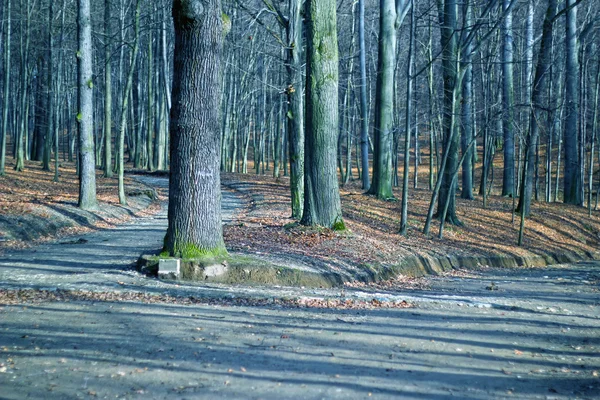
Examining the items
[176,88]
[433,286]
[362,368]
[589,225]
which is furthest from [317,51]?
[589,225]

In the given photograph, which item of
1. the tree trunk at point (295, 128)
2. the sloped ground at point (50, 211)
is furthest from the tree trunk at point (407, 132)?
the sloped ground at point (50, 211)

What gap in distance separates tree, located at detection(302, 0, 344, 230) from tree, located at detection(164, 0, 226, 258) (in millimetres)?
4062

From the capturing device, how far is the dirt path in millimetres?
5332

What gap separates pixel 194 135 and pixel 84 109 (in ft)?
30.3

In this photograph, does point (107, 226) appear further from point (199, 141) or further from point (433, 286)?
point (433, 286)

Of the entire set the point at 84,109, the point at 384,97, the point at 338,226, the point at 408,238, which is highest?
the point at 384,97

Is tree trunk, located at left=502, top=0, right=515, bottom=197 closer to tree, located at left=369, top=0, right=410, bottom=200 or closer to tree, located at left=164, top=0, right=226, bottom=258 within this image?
tree, located at left=369, top=0, right=410, bottom=200

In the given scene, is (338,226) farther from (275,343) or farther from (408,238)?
(275,343)

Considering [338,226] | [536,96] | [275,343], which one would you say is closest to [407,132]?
[338,226]

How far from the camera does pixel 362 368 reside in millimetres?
5922

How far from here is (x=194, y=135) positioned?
991 centimetres

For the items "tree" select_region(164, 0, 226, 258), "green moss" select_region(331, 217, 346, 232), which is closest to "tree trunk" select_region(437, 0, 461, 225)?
"green moss" select_region(331, 217, 346, 232)

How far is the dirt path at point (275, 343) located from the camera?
533 centimetres

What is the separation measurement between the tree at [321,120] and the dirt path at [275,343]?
3.63 m
